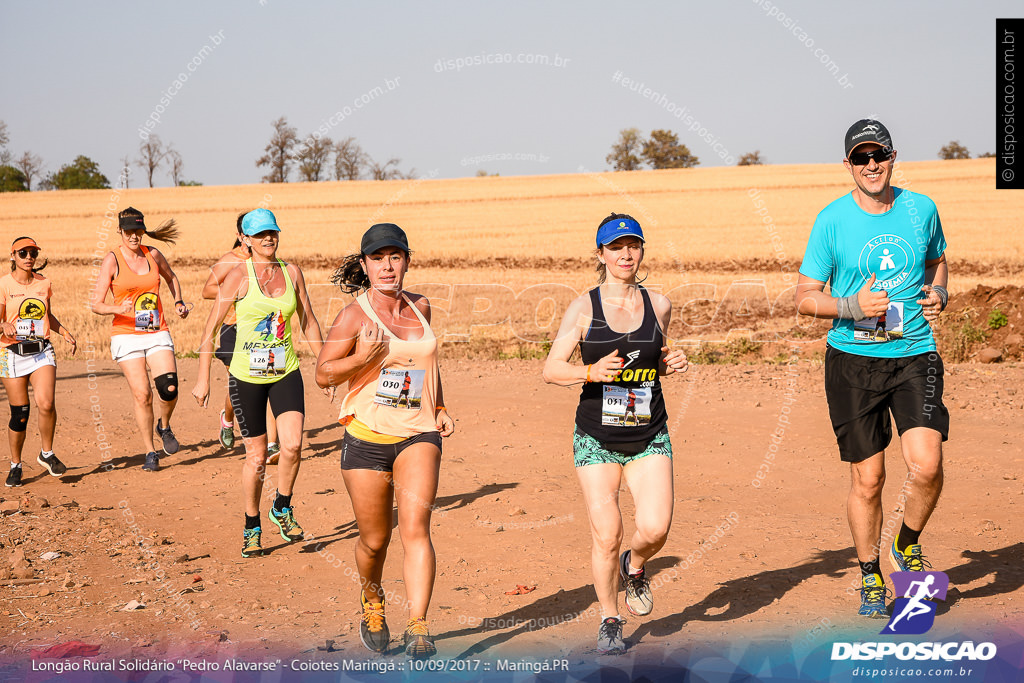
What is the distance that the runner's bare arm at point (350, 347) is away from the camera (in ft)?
14.8

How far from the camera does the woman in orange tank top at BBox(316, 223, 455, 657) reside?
4.54 meters

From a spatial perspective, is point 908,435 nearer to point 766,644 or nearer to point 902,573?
point 902,573

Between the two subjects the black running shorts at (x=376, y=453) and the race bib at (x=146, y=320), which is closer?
the black running shorts at (x=376, y=453)

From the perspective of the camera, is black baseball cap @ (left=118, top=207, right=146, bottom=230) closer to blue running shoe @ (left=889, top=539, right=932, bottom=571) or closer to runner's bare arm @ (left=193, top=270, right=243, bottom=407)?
runner's bare arm @ (left=193, top=270, right=243, bottom=407)

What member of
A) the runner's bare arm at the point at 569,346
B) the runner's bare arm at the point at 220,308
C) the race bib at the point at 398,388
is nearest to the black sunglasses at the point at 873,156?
the runner's bare arm at the point at 569,346

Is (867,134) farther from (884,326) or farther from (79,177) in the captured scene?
(79,177)

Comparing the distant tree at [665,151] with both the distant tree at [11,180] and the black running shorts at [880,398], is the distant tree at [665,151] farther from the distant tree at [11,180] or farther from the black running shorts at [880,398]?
the black running shorts at [880,398]

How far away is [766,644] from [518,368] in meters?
9.56

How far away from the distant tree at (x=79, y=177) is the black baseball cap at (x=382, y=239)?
90436mm

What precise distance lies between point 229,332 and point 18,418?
205cm

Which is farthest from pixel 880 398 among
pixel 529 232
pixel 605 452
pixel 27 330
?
pixel 529 232

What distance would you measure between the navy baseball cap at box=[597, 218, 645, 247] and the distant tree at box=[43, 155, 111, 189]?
9087 centimetres

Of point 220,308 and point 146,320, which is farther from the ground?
point 220,308

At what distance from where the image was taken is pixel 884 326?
16.2 feet
